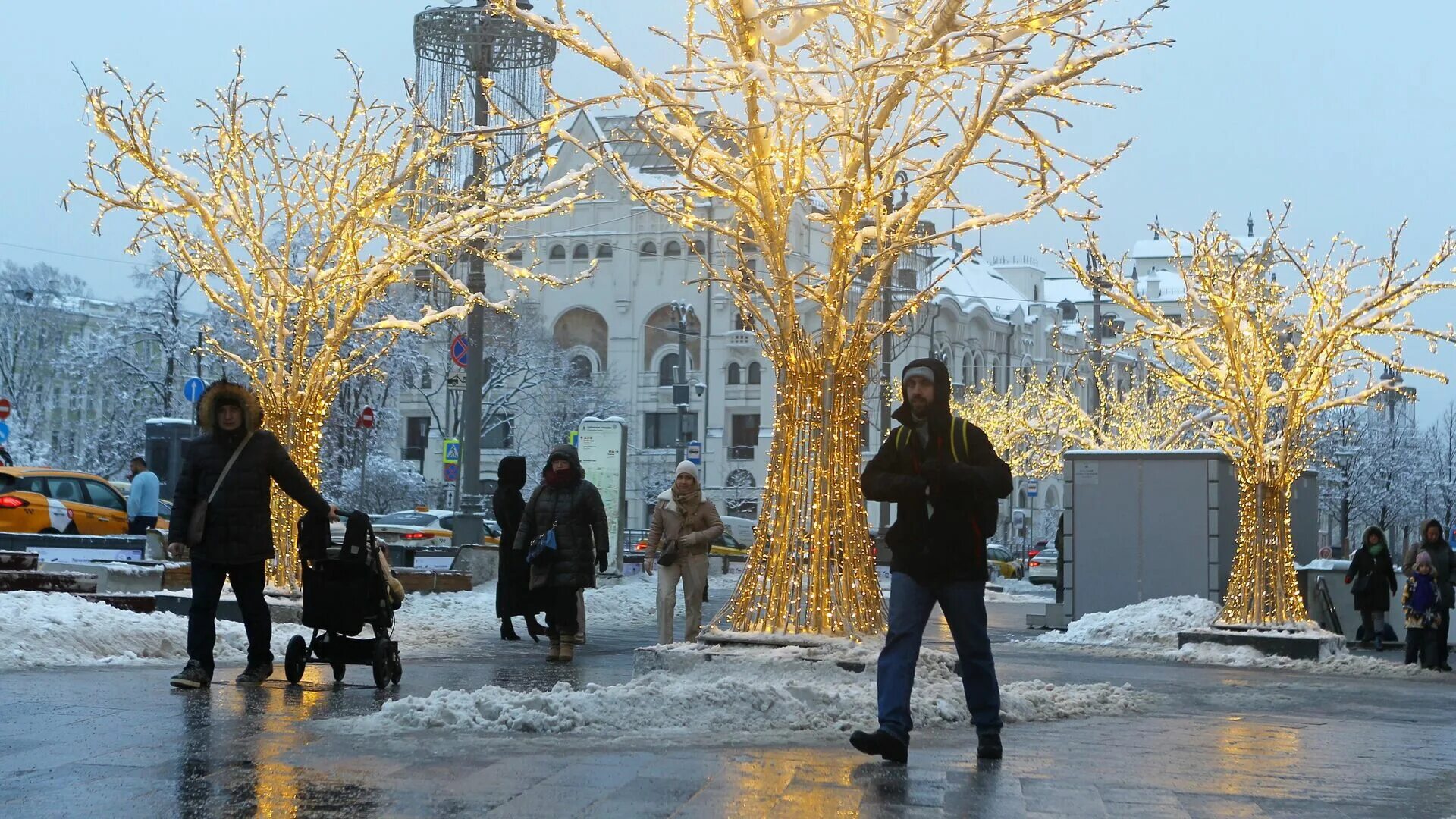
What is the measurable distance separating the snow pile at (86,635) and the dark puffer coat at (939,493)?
624 cm

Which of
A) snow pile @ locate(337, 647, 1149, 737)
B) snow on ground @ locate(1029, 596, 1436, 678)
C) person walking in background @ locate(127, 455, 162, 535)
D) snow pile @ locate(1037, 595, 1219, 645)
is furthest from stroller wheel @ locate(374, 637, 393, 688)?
person walking in background @ locate(127, 455, 162, 535)

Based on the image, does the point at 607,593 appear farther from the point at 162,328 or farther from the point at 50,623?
the point at 162,328

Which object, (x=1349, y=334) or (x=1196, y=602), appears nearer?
(x=1349, y=334)

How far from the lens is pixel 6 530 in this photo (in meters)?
25.7

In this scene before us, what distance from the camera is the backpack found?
7.82m

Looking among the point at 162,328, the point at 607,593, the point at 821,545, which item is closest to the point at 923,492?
the point at 821,545

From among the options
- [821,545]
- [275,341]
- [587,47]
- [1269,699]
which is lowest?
[1269,699]

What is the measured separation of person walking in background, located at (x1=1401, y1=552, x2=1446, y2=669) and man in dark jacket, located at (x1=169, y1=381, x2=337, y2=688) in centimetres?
1206

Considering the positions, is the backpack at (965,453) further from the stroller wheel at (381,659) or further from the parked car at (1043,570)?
the parked car at (1043,570)

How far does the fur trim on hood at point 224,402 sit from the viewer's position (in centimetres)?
1049

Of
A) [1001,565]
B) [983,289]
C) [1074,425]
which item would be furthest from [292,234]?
[983,289]

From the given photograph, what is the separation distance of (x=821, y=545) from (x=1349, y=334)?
928 centimetres

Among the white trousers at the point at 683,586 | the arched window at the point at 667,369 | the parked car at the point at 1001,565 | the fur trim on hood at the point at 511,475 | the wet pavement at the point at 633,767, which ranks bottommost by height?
the parked car at the point at 1001,565

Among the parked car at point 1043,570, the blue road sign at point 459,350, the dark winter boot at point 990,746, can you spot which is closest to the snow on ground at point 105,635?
the dark winter boot at point 990,746
